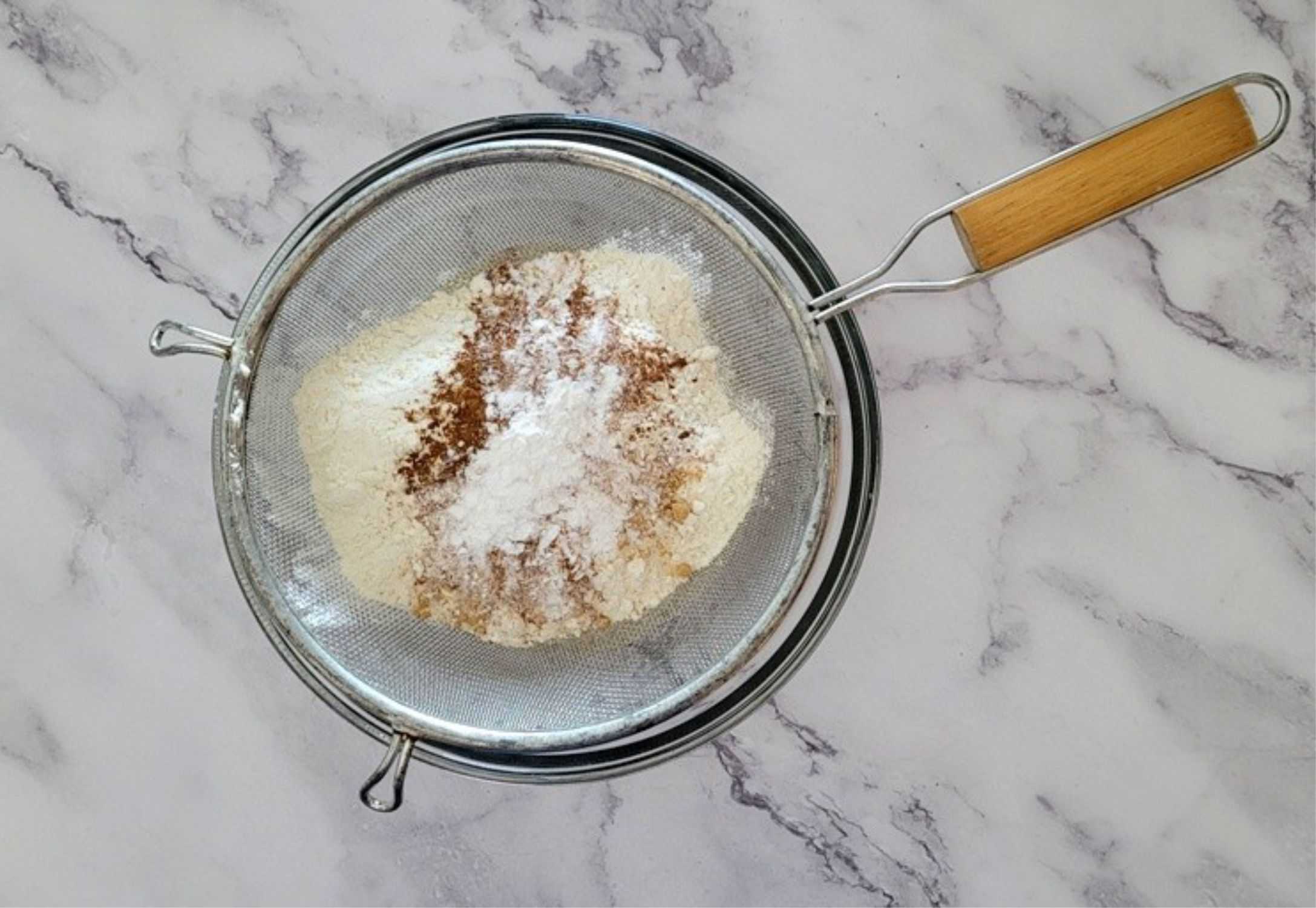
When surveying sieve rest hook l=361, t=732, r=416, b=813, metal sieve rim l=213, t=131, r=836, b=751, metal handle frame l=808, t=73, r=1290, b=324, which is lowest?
sieve rest hook l=361, t=732, r=416, b=813

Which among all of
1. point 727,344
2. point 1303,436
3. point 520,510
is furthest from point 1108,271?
point 520,510

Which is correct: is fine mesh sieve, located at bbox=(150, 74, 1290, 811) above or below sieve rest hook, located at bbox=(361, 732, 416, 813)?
above

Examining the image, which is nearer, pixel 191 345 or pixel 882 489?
pixel 191 345

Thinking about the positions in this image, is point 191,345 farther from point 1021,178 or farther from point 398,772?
point 1021,178

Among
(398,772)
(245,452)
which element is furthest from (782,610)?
(245,452)

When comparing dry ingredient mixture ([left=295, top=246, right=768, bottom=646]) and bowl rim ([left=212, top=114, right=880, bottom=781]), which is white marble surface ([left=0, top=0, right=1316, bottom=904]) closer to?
bowl rim ([left=212, top=114, right=880, bottom=781])

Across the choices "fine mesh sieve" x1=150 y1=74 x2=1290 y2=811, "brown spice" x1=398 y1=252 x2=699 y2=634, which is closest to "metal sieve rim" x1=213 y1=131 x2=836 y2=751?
"fine mesh sieve" x1=150 y1=74 x2=1290 y2=811

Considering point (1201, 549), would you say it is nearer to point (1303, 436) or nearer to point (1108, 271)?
point (1303, 436)
